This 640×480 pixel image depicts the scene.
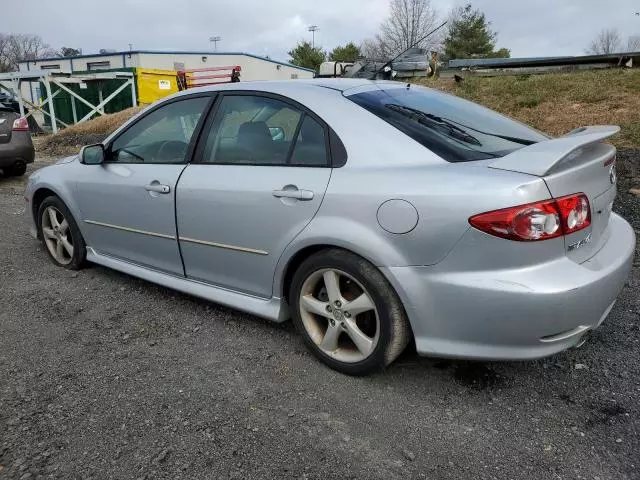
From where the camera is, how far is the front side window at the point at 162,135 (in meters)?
3.44

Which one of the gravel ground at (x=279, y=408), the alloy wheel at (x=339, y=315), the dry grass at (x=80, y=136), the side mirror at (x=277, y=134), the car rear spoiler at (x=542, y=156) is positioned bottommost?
the gravel ground at (x=279, y=408)

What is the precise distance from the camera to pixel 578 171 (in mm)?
2346

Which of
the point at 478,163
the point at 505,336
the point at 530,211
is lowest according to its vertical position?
the point at 505,336

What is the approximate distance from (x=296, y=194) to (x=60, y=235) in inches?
106

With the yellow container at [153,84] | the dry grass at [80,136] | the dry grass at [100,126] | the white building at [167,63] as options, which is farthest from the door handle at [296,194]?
the white building at [167,63]

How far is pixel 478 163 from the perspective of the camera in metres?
2.44

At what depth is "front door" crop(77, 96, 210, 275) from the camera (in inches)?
134

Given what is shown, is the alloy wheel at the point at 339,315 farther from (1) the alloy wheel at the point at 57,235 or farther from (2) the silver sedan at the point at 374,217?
(1) the alloy wheel at the point at 57,235

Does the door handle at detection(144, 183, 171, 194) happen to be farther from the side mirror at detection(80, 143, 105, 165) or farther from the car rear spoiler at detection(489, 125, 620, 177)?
the car rear spoiler at detection(489, 125, 620, 177)

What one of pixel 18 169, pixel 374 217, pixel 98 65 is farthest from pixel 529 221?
pixel 98 65

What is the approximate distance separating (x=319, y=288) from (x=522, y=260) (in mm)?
1091

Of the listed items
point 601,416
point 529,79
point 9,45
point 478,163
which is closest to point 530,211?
point 478,163

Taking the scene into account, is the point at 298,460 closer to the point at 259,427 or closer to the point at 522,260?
the point at 259,427

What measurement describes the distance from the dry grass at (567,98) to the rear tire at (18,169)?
871 centimetres
